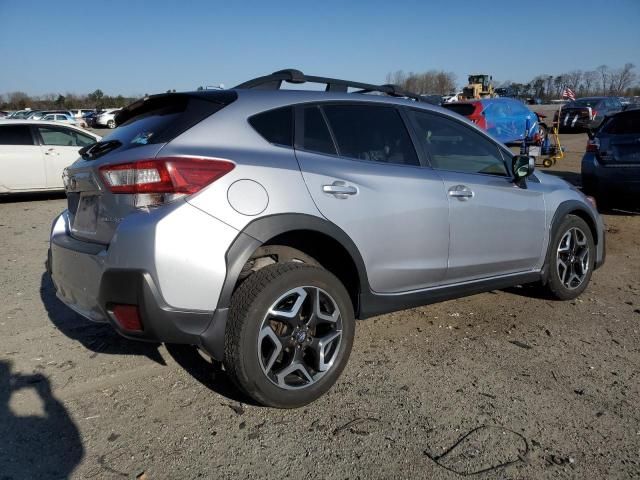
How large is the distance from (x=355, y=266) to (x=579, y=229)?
2.50m

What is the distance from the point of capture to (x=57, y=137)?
1022cm

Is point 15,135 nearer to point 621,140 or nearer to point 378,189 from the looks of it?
point 378,189

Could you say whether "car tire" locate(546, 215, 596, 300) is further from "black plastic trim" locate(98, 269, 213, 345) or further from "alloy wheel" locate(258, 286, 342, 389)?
"black plastic trim" locate(98, 269, 213, 345)

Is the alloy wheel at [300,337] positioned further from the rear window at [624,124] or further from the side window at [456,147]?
the rear window at [624,124]

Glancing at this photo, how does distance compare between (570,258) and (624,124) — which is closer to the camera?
(570,258)

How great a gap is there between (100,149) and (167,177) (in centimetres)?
76

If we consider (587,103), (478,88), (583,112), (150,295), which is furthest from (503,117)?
(478,88)

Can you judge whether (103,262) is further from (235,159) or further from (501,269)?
(501,269)

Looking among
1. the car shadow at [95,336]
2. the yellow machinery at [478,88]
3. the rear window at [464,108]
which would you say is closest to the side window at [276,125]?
the car shadow at [95,336]

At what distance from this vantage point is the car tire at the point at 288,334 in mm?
2686

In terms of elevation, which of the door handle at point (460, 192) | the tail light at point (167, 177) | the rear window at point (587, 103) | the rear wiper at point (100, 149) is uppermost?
the rear window at point (587, 103)

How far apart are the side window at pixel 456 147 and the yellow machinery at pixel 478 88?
102 feet

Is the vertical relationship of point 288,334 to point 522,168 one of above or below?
below

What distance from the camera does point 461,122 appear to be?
13.0 feet
